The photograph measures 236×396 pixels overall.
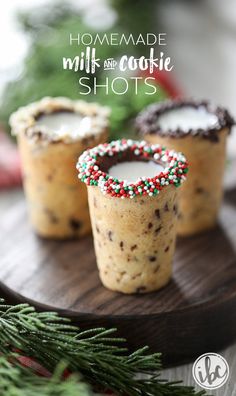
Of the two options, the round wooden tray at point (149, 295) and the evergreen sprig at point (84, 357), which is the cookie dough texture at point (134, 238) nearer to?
the round wooden tray at point (149, 295)

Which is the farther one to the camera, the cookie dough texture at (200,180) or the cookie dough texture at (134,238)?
the cookie dough texture at (200,180)

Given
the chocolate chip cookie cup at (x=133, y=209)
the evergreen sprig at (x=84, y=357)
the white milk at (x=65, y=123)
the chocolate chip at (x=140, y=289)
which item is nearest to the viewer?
the evergreen sprig at (x=84, y=357)

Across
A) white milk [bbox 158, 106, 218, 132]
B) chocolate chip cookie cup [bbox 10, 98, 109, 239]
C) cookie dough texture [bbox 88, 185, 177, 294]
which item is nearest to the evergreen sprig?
cookie dough texture [bbox 88, 185, 177, 294]

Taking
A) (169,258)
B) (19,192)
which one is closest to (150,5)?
(19,192)

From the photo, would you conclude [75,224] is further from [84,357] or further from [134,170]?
[84,357]

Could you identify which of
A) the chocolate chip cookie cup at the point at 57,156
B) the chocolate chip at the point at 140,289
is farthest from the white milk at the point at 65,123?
the chocolate chip at the point at 140,289

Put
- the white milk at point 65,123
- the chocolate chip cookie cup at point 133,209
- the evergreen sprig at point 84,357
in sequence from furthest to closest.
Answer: the white milk at point 65,123 → the chocolate chip cookie cup at point 133,209 → the evergreen sprig at point 84,357

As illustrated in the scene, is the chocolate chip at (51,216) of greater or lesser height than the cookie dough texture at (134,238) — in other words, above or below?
above

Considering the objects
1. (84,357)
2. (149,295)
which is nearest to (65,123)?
(149,295)
